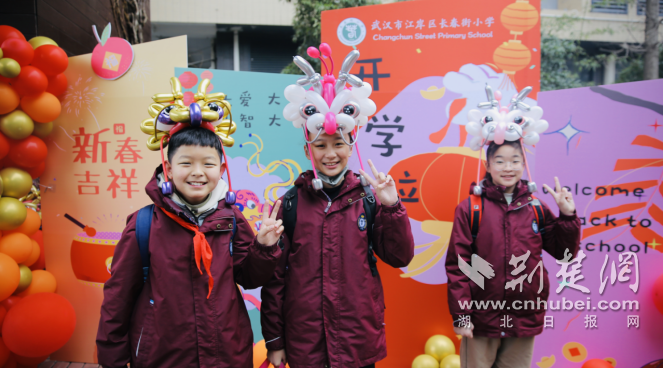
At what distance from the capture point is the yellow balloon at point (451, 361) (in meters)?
3.20

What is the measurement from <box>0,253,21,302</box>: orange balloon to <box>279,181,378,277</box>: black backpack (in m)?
2.41

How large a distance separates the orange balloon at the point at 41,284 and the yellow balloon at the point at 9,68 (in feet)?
5.90

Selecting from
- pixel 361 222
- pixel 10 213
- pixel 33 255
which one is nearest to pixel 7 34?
pixel 10 213

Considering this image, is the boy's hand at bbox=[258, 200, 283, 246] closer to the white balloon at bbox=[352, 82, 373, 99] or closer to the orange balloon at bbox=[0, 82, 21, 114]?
the white balloon at bbox=[352, 82, 373, 99]

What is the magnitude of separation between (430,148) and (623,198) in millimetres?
1693

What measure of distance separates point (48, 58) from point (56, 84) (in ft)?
0.83

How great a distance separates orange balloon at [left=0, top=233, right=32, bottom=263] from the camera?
332cm

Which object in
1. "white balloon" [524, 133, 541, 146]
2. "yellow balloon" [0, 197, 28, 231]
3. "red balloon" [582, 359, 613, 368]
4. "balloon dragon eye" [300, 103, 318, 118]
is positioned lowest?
"red balloon" [582, 359, 613, 368]

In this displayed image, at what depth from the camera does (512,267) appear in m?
2.69

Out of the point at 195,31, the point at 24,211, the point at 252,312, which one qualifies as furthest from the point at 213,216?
the point at 195,31

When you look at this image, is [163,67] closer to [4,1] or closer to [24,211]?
[24,211]

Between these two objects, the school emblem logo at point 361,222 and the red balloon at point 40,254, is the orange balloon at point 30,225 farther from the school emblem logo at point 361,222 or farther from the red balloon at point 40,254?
the school emblem logo at point 361,222

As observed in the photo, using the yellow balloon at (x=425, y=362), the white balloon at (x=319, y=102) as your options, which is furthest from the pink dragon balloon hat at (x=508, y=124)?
the yellow balloon at (x=425, y=362)

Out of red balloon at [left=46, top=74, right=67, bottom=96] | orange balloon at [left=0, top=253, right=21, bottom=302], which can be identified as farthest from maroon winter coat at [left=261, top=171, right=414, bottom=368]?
red balloon at [left=46, top=74, right=67, bottom=96]
